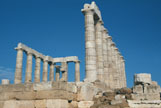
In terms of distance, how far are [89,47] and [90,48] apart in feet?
0.54

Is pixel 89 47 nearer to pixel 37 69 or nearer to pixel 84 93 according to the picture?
pixel 84 93

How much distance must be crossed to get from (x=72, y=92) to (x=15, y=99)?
313 cm

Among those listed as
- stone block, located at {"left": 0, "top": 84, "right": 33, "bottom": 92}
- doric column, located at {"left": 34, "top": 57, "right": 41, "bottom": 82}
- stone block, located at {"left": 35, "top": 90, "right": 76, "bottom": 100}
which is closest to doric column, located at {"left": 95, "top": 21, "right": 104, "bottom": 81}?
stone block, located at {"left": 35, "top": 90, "right": 76, "bottom": 100}

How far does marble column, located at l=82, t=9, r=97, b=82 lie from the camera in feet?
74.3

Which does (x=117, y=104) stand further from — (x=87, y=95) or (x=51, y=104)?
(x=51, y=104)

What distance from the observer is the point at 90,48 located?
23.1 m

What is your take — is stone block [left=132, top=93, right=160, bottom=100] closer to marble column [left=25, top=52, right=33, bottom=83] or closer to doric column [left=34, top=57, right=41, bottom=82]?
marble column [left=25, top=52, right=33, bottom=83]

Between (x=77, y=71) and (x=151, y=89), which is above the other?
(x=77, y=71)

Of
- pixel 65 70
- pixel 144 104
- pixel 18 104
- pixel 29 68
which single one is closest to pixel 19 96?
pixel 18 104

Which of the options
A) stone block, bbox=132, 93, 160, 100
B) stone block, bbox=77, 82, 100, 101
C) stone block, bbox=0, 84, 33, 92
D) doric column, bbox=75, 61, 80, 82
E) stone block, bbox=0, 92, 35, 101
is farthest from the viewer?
doric column, bbox=75, 61, 80, 82

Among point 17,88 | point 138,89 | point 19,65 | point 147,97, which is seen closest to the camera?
point 17,88

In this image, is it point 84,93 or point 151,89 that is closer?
point 84,93

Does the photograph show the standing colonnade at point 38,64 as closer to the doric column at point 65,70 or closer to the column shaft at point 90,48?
the doric column at point 65,70

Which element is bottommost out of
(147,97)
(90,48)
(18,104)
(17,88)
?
(18,104)
